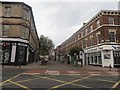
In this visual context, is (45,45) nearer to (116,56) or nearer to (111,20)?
(111,20)

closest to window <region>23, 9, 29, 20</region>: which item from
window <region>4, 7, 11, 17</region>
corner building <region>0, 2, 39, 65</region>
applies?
corner building <region>0, 2, 39, 65</region>

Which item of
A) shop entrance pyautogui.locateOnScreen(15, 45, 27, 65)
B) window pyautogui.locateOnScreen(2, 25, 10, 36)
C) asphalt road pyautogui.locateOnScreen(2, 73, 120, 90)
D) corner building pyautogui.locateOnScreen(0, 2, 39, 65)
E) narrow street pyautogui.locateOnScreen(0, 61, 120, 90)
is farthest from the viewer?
window pyautogui.locateOnScreen(2, 25, 10, 36)

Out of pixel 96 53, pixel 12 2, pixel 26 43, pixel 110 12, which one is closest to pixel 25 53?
pixel 26 43

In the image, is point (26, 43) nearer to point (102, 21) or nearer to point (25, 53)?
point (25, 53)

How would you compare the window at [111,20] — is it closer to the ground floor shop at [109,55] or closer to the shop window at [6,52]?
the ground floor shop at [109,55]

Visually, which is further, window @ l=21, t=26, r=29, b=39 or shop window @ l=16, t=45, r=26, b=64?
window @ l=21, t=26, r=29, b=39

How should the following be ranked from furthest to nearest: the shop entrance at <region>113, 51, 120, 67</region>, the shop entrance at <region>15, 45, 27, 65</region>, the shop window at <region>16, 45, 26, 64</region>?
the shop entrance at <region>113, 51, 120, 67</region>
the shop window at <region>16, 45, 26, 64</region>
the shop entrance at <region>15, 45, 27, 65</region>

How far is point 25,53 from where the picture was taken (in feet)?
102

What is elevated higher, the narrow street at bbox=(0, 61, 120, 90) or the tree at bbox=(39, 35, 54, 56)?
the tree at bbox=(39, 35, 54, 56)

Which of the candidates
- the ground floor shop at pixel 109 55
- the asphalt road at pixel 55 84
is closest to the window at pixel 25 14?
the ground floor shop at pixel 109 55

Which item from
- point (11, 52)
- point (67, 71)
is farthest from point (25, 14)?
point (67, 71)

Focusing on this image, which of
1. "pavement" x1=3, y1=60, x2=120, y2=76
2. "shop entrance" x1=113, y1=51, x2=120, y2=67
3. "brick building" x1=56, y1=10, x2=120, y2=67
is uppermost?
"brick building" x1=56, y1=10, x2=120, y2=67

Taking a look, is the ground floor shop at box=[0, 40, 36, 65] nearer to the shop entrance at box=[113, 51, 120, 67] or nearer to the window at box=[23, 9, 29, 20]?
the window at box=[23, 9, 29, 20]

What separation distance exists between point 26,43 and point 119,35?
17.2m
